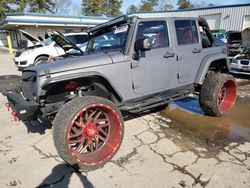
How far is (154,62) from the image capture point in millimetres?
3762

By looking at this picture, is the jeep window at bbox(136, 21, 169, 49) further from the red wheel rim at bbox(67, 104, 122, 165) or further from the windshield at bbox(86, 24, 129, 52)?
the red wheel rim at bbox(67, 104, 122, 165)

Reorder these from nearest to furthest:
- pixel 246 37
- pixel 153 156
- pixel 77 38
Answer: pixel 153 156 → pixel 246 37 → pixel 77 38

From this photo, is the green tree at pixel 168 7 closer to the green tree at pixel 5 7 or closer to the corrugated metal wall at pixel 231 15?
the green tree at pixel 5 7

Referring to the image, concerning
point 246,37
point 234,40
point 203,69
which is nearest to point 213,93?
point 203,69

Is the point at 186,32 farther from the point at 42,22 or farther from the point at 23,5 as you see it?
the point at 23,5

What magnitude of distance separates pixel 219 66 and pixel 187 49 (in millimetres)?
1348

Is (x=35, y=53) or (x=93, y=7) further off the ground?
(x=93, y=7)

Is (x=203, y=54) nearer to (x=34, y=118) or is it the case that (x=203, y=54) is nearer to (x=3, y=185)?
(x=34, y=118)

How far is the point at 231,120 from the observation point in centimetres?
477

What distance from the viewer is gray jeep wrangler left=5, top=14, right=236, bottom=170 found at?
117 inches

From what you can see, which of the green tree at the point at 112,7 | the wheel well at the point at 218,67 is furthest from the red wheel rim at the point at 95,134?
the green tree at the point at 112,7

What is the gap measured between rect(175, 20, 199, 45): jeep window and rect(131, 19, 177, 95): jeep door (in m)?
0.31

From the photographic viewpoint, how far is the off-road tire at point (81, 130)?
286 centimetres

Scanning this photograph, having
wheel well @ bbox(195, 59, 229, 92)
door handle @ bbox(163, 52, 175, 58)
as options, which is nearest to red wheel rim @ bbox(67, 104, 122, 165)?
door handle @ bbox(163, 52, 175, 58)
